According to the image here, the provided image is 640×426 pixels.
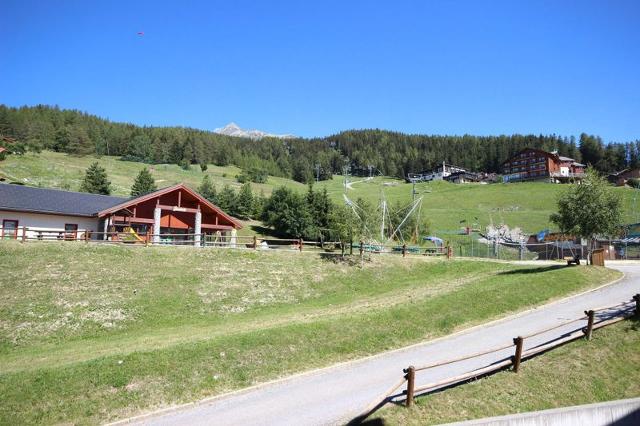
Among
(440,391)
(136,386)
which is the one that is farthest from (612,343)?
(136,386)

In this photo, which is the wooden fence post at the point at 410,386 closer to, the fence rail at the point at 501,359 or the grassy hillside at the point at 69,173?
the fence rail at the point at 501,359

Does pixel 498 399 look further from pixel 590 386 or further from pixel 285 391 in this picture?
pixel 285 391

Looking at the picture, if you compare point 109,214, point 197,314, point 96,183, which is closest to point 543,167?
point 96,183

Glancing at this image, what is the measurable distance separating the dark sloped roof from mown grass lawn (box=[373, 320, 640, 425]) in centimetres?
3648

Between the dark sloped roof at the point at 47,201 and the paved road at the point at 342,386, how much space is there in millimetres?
32882

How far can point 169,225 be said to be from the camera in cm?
4459

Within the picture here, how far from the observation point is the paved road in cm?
1161

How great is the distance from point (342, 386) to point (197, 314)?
42.4 feet

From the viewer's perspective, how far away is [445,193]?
122562mm

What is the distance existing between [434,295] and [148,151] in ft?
475

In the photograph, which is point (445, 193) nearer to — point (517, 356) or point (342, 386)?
point (517, 356)

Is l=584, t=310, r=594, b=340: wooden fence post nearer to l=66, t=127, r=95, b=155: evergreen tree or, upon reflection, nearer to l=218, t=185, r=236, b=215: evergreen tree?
l=218, t=185, r=236, b=215: evergreen tree

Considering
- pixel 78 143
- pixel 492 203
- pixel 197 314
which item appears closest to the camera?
pixel 197 314

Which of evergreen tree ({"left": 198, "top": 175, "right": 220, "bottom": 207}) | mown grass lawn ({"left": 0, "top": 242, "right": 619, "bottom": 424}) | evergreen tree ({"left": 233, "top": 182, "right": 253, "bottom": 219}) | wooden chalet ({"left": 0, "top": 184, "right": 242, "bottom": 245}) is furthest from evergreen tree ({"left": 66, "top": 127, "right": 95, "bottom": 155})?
mown grass lawn ({"left": 0, "top": 242, "right": 619, "bottom": 424})
